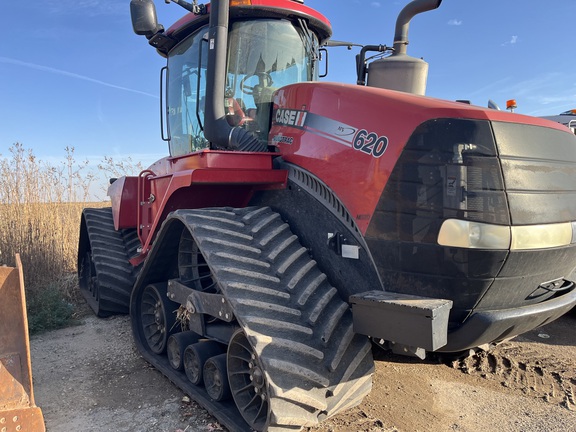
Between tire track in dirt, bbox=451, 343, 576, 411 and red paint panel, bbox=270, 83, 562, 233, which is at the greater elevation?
red paint panel, bbox=270, 83, 562, 233

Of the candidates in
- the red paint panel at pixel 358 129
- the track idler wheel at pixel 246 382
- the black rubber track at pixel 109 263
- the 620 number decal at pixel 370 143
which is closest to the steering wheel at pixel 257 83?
the red paint panel at pixel 358 129

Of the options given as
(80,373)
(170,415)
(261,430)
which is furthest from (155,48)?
(261,430)

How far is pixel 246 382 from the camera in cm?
281

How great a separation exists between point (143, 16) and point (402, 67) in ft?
6.34

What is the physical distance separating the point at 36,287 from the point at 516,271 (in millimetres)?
6030

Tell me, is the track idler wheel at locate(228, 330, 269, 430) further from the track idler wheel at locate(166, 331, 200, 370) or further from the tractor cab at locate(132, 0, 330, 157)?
the tractor cab at locate(132, 0, 330, 157)

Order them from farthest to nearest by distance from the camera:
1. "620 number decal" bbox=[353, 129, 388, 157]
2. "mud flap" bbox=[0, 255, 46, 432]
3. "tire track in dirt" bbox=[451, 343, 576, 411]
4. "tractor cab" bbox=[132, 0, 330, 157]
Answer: "tractor cab" bbox=[132, 0, 330, 157]
"tire track in dirt" bbox=[451, 343, 576, 411]
"mud flap" bbox=[0, 255, 46, 432]
"620 number decal" bbox=[353, 129, 388, 157]

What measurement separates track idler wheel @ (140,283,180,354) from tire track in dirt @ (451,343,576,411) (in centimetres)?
232

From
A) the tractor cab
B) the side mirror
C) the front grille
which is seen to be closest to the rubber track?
the front grille

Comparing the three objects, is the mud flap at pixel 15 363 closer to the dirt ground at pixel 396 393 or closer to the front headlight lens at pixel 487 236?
the dirt ground at pixel 396 393

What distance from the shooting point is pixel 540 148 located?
2.29 meters

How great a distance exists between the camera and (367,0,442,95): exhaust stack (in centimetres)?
333

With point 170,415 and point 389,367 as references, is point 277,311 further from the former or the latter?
point 389,367

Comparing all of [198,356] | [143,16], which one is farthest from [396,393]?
[143,16]
